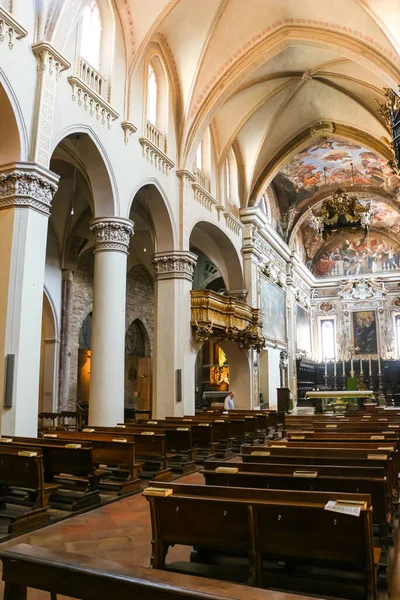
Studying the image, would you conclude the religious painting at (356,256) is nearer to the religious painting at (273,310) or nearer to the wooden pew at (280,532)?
the religious painting at (273,310)

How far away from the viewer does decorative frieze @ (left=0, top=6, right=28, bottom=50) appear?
9.22 metres

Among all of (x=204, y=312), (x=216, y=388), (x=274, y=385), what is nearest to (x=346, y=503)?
(x=204, y=312)

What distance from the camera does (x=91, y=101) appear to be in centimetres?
1205

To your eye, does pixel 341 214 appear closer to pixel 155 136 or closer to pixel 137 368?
pixel 155 136

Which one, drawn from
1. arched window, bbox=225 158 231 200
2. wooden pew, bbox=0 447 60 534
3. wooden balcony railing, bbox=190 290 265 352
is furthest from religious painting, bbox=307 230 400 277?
wooden pew, bbox=0 447 60 534

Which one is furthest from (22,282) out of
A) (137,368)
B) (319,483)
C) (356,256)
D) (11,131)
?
(356,256)

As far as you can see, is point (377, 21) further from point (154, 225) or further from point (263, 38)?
point (154, 225)

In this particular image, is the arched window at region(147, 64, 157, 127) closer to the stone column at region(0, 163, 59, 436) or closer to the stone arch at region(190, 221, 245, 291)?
the stone arch at region(190, 221, 245, 291)

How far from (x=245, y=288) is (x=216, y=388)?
25.8 ft

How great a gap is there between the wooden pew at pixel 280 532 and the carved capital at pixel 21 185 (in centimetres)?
704

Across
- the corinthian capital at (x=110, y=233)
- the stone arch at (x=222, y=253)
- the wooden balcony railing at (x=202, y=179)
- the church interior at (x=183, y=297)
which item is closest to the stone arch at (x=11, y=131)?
the church interior at (x=183, y=297)

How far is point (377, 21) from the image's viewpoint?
13328 millimetres

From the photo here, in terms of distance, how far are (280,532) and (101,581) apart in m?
1.64

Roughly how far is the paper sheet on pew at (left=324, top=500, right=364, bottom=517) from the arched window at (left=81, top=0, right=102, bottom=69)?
499 inches
